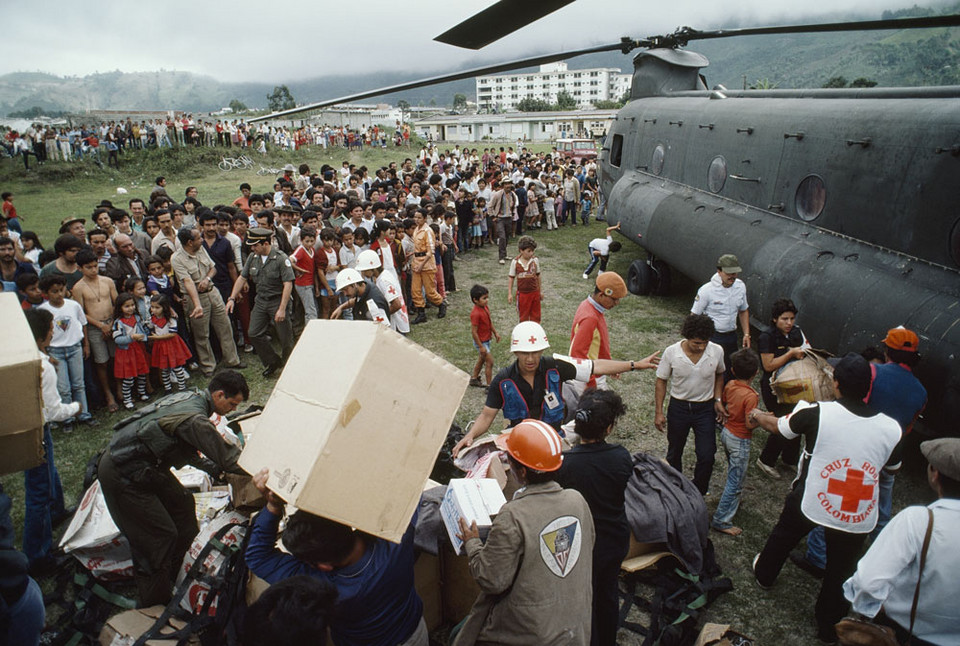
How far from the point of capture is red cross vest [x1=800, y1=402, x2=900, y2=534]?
130 inches

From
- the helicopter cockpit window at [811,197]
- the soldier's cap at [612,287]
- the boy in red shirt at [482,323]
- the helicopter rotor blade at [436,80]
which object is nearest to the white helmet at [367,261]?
the boy in red shirt at [482,323]

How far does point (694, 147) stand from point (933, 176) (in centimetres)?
496

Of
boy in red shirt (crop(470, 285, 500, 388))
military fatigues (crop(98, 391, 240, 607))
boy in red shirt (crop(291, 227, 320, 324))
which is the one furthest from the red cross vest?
boy in red shirt (crop(291, 227, 320, 324))

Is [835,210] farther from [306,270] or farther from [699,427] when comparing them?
[306,270]

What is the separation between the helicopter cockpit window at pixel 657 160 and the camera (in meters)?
11.1

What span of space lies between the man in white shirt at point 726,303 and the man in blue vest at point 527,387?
2.62 m

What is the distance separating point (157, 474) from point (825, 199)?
24.3ft

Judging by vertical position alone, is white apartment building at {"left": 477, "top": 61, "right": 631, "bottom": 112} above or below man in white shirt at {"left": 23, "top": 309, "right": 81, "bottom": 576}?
above

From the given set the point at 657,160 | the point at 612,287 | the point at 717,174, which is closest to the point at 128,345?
the point at 612,287

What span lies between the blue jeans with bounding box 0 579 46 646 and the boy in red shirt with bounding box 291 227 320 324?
17.7 ft

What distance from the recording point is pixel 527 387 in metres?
4.18

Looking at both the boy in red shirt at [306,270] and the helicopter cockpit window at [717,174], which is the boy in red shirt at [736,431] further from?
the boy in red shirt at [306,270]

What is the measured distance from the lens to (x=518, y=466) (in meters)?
2.58

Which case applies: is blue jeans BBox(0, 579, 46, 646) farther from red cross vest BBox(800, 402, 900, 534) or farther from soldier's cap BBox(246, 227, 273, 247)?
soldier's cap BBox(246, 227, 273, 247)
